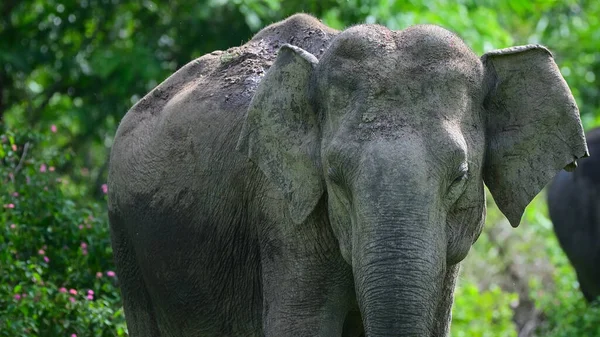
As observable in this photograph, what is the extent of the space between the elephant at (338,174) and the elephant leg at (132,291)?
0.23 metres

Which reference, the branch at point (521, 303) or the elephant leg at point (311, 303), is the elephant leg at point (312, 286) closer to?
the elephant leg at point (311, 303)

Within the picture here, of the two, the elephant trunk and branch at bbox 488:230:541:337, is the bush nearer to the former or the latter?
the elephant trunk

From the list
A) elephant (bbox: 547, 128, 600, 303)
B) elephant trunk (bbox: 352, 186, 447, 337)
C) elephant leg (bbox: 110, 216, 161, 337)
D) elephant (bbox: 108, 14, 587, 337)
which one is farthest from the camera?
elephant (bbox: 547, 128, 600, 303)

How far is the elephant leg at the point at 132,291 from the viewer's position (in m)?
6.25

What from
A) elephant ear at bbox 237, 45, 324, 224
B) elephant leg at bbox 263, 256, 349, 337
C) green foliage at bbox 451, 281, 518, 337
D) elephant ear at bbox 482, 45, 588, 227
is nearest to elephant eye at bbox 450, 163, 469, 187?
elephant ear at bbox 482, 45, 588, 227

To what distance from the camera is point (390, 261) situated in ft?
13.9

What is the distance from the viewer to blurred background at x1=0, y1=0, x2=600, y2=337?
24.1 ft

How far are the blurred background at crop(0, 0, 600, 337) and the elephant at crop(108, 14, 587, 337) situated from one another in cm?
131

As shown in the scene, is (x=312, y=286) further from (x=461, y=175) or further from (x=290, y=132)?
(x=461, y=175)

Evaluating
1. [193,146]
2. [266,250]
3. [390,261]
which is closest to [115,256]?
[193,146]

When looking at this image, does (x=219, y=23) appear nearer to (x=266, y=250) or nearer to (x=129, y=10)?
(x=129, y=10)

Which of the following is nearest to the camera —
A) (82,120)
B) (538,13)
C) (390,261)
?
(390,261)

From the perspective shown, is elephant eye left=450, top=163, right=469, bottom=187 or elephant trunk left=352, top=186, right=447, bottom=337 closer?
elephant trunk left=352, top=186, right=447, bottom=337

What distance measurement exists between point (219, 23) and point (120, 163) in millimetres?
4380
